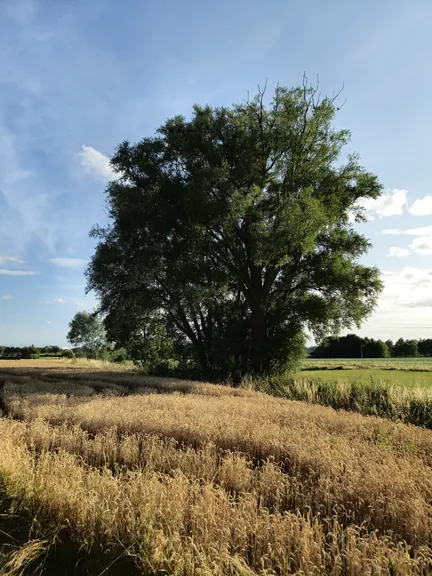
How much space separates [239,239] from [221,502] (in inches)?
850

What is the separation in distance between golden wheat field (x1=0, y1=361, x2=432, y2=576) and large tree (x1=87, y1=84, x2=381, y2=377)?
604 inches

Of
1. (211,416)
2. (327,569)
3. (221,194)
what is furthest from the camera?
(221,194)

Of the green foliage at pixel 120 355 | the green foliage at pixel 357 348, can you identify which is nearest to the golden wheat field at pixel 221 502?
the green foliage at pixel 120 355

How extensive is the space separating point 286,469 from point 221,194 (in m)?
18.5

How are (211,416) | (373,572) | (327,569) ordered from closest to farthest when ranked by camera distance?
(373,572)
(327,569)
(211,416)

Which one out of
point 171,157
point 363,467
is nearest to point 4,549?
point 363,467

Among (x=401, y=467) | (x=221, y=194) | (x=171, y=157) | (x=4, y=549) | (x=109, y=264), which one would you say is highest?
(x=171, y=157)

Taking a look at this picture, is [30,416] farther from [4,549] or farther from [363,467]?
[363,467]

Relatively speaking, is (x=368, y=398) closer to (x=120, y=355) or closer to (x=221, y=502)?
(x=221, y=502)

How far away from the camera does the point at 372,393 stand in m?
15.8

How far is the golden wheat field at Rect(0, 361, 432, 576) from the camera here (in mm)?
3594

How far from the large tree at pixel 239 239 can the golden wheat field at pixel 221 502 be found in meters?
15.4

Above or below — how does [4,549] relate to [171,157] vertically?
below

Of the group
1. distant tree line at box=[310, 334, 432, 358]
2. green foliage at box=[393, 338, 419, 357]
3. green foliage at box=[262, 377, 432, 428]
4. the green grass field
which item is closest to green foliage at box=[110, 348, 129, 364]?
the green grass field
